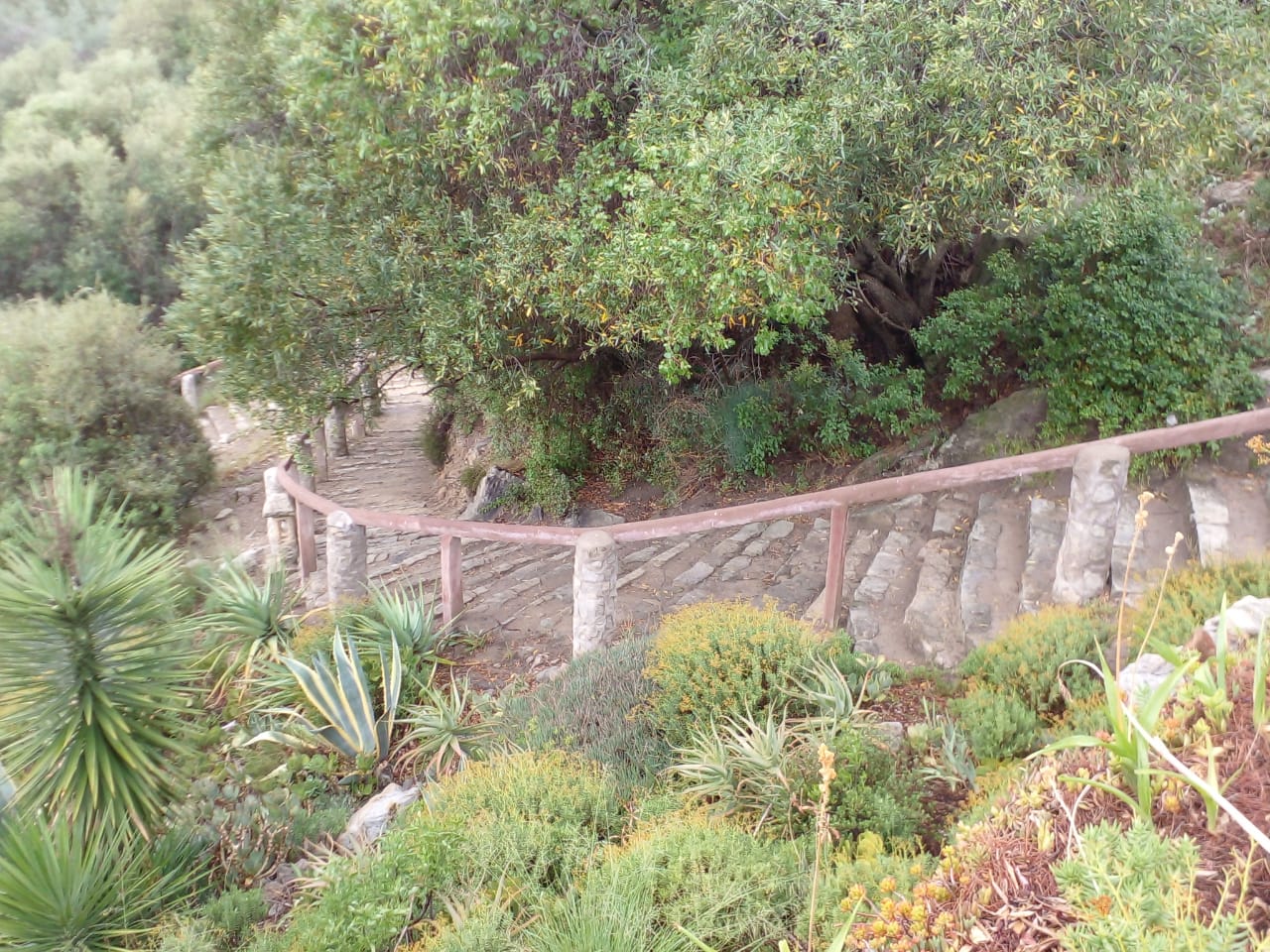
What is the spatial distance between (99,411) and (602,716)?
9986mm

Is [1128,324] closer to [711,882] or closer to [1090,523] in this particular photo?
[1090,523]

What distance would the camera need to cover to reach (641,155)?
17.0 feet

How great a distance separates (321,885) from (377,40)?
5348 mm

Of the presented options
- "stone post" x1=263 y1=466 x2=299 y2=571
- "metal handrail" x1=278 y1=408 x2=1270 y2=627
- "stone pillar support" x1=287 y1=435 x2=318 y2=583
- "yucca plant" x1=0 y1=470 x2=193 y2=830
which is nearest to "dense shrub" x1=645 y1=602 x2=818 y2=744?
"metal handrail" x1=278 y1=408 x2=1270 y2=627

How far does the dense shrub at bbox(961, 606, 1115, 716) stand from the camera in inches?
Answer: 137

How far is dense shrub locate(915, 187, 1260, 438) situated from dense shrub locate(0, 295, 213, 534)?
1042 centimetres

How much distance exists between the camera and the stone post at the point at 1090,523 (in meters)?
4.08

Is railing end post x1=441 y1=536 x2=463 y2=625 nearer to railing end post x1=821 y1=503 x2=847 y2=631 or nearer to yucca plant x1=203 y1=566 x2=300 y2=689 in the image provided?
yucca plant x1=203 y1=566 x2=300 y2=689

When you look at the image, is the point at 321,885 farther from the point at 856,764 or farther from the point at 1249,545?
the point at 1249,545

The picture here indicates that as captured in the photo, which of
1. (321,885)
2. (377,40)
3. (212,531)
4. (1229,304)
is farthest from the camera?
(212,531)

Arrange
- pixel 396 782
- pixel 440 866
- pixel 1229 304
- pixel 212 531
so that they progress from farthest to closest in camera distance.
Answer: pixel 212 531
pixel 1229 304
pixel 396 782
pixel 440 866

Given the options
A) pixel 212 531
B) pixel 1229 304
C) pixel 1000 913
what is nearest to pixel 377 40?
pixel 1000 913

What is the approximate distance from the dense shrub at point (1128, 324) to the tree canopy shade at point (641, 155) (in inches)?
38.2

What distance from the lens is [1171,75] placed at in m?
4.77
